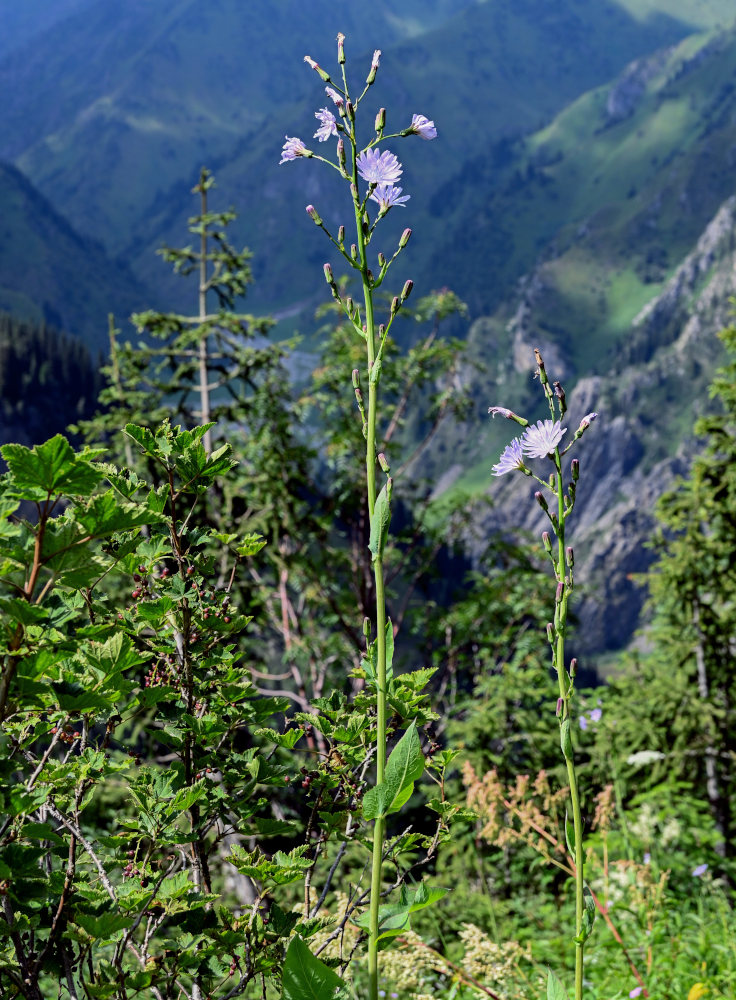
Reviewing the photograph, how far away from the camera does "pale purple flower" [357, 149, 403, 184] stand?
5.83 ft

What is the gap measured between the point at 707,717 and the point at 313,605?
16.9 feet

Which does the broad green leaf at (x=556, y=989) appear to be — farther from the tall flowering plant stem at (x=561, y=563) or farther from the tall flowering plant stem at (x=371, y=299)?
the tall flowering plant stem at (x=371, y=299)

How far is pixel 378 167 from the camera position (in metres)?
1.80

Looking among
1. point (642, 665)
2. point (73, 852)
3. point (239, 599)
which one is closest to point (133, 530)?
point (73, 852)

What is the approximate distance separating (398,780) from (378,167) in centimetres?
127

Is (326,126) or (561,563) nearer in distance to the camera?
(561,563)

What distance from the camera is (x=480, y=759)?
25.4 feet

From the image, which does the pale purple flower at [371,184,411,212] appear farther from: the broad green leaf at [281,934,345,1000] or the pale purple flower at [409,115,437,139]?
the broad green leaf at [281,934,345,1000]

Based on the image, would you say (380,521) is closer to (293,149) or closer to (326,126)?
(326,126)

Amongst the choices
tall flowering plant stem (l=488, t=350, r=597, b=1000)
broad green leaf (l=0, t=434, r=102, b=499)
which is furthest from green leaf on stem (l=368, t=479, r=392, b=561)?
broad green leaf (l=0, t=434, r=102, b=499)

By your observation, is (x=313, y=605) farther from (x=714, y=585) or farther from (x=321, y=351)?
(x=714, y=585)

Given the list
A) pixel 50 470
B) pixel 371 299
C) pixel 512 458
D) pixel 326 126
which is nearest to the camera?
pixel 50 470

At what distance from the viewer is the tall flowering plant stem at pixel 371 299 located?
1.51m

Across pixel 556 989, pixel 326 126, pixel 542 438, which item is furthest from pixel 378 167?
pixel 556 989
